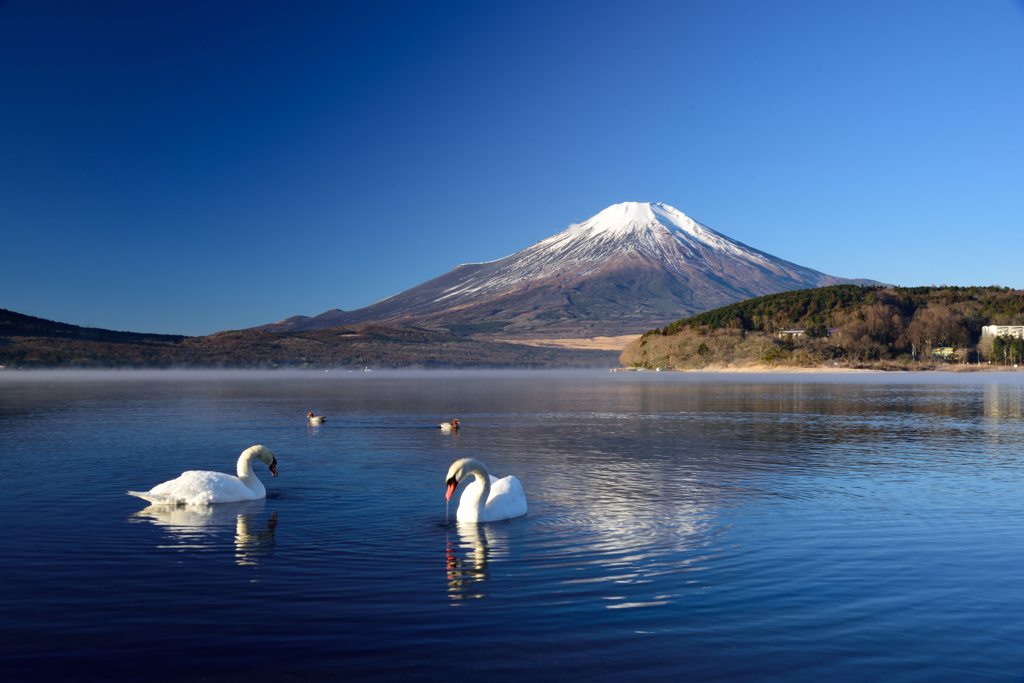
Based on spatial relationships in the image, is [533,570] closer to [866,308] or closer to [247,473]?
[247,473]

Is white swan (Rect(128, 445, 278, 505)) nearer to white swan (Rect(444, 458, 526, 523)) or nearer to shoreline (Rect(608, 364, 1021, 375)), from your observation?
white swan (Rect(444, 458, 526, 523))

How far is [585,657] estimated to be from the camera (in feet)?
25.7

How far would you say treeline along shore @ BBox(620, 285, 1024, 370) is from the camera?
153500mm

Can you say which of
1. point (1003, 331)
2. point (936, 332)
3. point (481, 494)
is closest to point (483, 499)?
point (481, 494)

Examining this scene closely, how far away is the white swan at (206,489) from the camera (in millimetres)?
15711

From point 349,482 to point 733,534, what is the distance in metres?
9.85

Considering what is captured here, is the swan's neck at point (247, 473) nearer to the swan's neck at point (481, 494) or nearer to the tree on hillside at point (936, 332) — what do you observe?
the swan's neck at point (481, 494)

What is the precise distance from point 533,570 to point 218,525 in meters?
6.80

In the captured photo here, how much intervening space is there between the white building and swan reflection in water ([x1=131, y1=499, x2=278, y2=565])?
16902 centimetres

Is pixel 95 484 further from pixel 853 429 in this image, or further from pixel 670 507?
pixel 853 429

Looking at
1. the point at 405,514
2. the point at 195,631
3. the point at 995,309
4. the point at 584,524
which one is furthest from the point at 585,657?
the point at 995,309

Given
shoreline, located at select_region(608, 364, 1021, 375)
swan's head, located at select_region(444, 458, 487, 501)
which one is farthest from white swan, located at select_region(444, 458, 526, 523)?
shoreline, located at select_region(608, 364, 1021, 375)

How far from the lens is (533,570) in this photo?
11.1 m

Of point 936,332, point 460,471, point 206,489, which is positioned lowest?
point 206,489
